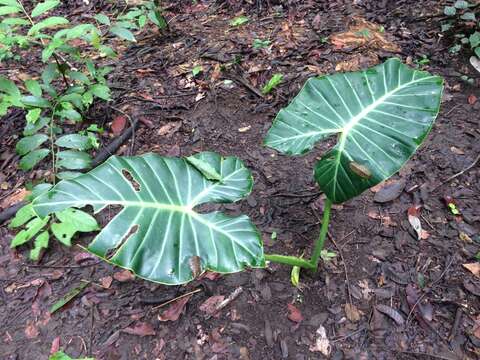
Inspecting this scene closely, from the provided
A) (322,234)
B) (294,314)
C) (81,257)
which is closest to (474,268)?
(322,234)

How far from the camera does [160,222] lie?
1350 millimetres

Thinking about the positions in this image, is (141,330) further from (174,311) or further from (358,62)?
(358,62)

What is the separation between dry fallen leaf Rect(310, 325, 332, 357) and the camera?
61.7 inches

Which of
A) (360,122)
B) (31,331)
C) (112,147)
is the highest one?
(360,122)

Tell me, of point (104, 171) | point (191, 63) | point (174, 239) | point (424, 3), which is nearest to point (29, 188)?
point (104, 171)

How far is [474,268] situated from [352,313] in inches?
23.6

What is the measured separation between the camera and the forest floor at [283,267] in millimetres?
1606

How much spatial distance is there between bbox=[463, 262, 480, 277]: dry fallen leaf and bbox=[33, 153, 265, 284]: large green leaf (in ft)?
3.45

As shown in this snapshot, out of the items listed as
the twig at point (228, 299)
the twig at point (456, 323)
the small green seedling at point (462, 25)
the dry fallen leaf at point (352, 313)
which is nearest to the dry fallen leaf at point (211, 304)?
the twig at point (228, 299)

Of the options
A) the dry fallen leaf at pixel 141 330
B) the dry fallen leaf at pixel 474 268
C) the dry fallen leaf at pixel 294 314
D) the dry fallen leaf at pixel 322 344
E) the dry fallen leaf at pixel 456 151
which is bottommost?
the dry fallen leaf at pixel 474 268

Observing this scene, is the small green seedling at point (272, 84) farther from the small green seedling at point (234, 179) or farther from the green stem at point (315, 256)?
the green stem at point (315, 256)

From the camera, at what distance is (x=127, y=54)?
3207 mm

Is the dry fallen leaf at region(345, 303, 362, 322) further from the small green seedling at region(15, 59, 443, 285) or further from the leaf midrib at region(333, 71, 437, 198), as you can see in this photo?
the leaf midrib at region(333, 71, 437, 198)

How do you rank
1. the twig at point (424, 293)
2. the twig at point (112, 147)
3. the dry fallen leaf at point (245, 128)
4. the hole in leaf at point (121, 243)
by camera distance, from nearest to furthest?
the hole in leaf at point (121, 243) < the twig at point (424, 293) < the twig at point (112, 147) < the dry fallen leaf at point (245, 128)
